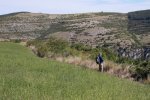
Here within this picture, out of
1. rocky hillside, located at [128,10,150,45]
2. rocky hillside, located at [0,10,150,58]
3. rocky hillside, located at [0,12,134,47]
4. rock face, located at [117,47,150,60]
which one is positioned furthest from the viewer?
rocky hillside, located at [128,10,150,45]

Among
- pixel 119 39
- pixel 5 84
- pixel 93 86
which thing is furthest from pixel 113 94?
pixel 119 39

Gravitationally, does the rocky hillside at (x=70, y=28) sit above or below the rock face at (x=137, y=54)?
below

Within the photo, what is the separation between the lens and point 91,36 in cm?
11381

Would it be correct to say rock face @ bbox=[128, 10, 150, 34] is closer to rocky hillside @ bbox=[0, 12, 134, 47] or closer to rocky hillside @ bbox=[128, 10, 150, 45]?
rocky hillside @ bbox=[128, 10, 150, 45]

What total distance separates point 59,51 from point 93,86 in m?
28.4

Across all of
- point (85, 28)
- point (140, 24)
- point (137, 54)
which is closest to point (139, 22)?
point (140, 24)

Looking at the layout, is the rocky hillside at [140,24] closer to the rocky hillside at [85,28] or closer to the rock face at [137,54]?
the rocky hillside at [85,28]

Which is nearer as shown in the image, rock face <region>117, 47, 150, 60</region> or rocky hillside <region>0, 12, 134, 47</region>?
rock face <region>117, 47, 150, 60</region>

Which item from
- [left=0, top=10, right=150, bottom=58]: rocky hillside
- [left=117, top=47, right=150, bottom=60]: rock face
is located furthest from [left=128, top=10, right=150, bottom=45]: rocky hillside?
[left=117, top=47, right=150, bottom=60]: rock face

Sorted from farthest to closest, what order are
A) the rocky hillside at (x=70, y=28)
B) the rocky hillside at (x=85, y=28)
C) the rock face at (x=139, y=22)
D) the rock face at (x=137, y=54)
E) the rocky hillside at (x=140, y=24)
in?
the rock face at (x=139, y=22)
the rocky hillside at (x=140, y=24)
the rocky hillside at (x=70, y=28)
the rocky hillside at (x=85, y=28)
the rock face at (x=137, y=54)

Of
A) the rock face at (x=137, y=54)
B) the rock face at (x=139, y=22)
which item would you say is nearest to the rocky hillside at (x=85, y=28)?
the rock face at (x=139, y=22)

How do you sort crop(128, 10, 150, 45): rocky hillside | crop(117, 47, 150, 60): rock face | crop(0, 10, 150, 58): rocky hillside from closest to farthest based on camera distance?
1. crop(117, 47, 150, 60): rock face
2. crop(0, 10, 150, 58): rocky hillside
3. crop(128, 10, 150, 45): rocky hillside

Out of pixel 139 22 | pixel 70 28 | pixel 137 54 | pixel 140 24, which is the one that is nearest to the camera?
pixel 137 54

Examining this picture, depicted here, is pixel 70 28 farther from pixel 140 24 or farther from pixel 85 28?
pixel 140 24
